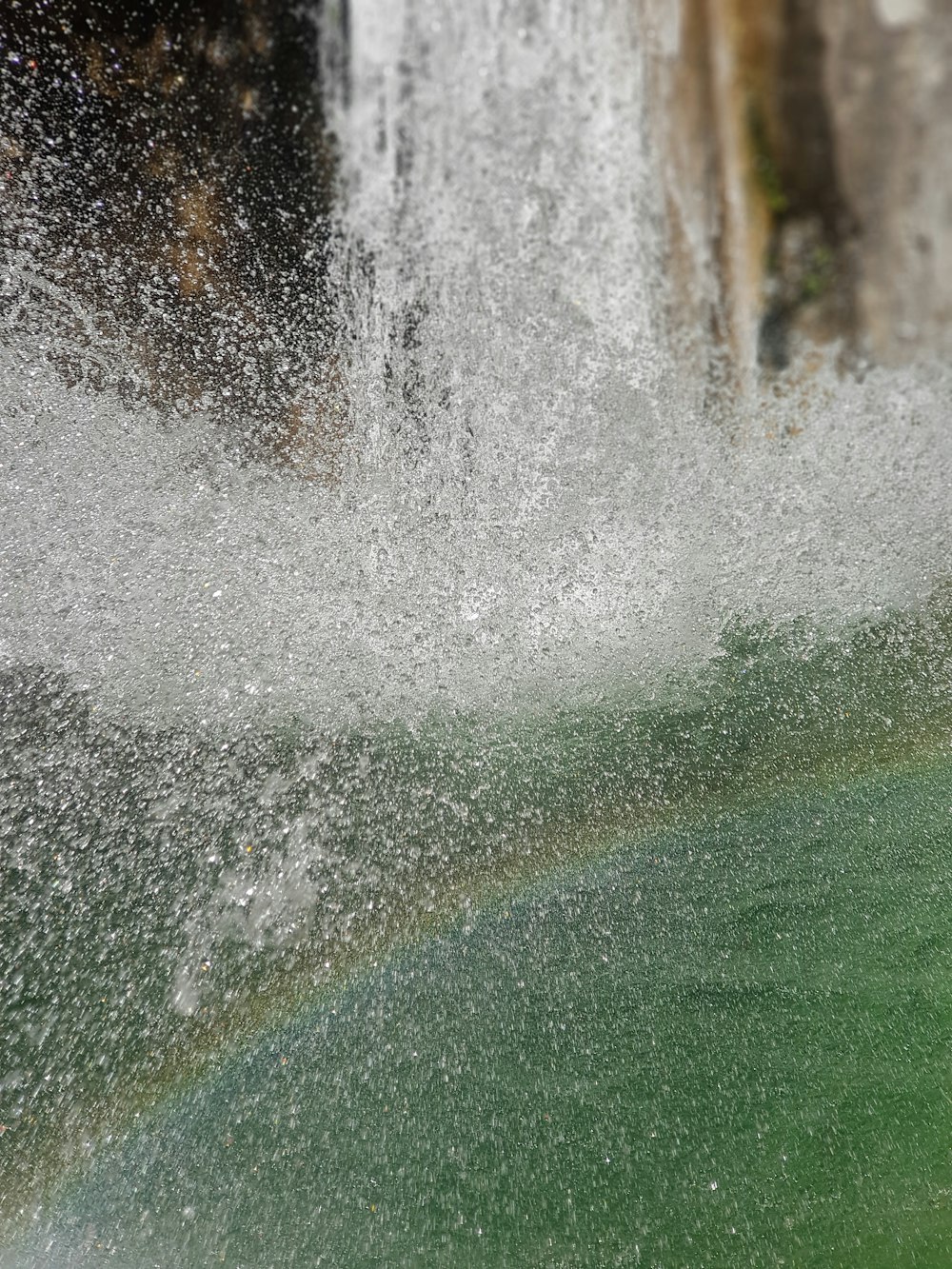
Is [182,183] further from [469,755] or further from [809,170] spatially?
[469,755]

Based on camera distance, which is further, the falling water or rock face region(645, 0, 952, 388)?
the falling water

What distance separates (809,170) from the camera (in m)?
1.30

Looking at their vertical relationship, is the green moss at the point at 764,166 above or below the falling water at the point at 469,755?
above

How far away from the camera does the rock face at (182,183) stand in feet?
4.51

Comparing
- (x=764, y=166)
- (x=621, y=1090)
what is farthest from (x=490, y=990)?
(x=764, y=166)

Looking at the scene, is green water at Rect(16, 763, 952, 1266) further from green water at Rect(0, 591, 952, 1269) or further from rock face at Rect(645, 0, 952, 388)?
rock face at Rect(645, 0, 952, 388)

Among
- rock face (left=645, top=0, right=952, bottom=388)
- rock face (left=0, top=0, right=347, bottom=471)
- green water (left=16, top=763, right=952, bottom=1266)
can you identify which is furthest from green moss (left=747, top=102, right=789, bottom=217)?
green water (left=16, top=763, right=952, bottom=1266)

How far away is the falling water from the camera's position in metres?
1.40

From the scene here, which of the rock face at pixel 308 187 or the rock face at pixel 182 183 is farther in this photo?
the rock face at pixel 182 183

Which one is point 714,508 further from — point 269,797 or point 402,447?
point 269,797

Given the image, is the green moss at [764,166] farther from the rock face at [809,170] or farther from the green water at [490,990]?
the green water at [490,990]

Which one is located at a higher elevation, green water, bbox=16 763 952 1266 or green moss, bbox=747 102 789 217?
green moss, bbox=747 102 789 217

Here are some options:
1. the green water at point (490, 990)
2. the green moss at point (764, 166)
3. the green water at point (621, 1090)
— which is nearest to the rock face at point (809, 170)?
the green moss at point (764, 166)

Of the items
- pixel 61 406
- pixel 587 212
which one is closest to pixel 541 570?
pixel 587 212
